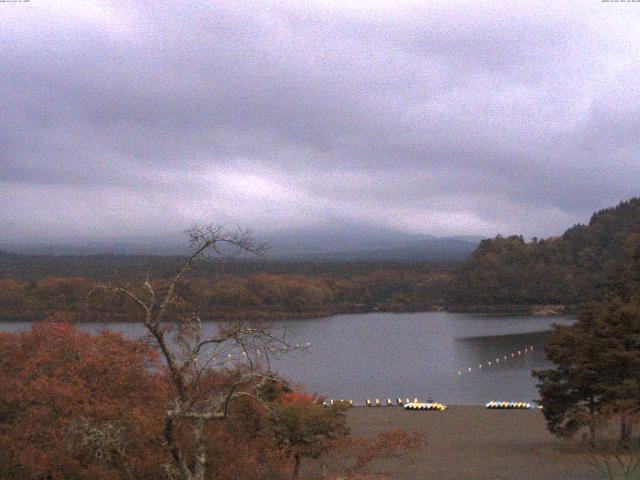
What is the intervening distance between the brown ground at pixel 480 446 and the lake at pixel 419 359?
4.44 metres

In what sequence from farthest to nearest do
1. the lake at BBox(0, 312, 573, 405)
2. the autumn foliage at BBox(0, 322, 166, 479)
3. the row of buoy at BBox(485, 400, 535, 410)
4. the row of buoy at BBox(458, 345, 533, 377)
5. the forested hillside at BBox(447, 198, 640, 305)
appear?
the forested hillside at BBox(447, 198, 640, 305) < the row of buoy at BBox(458, 345, 533, 377) < the lake at BBox(0, 312, 573, 405) < the row of buoy at BBox(485, 400, 535, 410) < the autumn foliage at BBox(0, 322, 166, 479)

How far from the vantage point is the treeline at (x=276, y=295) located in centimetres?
7669

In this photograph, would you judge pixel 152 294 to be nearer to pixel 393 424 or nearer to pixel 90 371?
pixel 90 371

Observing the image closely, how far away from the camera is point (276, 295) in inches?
3492

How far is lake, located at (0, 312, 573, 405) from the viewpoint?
120 feet

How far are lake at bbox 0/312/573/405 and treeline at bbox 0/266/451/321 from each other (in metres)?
5.07

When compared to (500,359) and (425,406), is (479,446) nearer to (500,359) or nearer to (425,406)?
(425,406)

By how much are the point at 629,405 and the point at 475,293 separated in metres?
80.4

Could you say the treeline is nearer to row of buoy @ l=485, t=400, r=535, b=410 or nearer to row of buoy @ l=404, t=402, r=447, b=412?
row of buoy @ l=404, t=402, r=447, b=412

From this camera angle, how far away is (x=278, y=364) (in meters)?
45.2

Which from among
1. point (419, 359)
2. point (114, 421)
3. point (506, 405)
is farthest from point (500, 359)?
point (114, 421)

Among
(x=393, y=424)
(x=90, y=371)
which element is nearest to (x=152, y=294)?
(x=90, y=371)

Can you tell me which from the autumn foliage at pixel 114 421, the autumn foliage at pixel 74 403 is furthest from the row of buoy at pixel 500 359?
the autumn foliage at pixel 74 403

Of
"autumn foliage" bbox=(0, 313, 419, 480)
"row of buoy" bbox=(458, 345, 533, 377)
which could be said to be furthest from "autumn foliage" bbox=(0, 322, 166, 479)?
"row of buoy" bbox=(458, 345, 533, 377)
